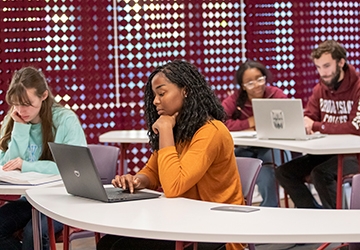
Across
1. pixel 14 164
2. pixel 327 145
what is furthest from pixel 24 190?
pixel 327 145

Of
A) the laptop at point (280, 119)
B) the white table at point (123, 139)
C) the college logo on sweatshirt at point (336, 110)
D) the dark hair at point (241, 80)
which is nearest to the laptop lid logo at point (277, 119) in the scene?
the laptop at point (280, 119)

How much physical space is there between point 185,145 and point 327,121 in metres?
2.53

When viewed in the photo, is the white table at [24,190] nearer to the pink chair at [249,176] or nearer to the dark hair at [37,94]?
the dark hair at [37,94]

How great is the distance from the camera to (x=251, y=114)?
581 cm

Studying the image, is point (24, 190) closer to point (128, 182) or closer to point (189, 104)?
point (128, 182)

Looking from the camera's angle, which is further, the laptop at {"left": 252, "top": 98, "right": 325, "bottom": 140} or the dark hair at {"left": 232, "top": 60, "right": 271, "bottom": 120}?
the dark hair at {"left": 232, "top": 60, "right": 271, "bottom": 120}

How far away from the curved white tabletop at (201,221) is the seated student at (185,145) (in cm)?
16

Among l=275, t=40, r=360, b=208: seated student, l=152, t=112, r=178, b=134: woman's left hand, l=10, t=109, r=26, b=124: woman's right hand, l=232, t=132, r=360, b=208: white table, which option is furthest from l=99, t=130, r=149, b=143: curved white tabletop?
l=152, t=112, r=178, b=134: woman's left hand

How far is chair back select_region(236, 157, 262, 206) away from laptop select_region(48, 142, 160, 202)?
2.15 ft

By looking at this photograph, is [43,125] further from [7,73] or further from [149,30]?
[149,30]

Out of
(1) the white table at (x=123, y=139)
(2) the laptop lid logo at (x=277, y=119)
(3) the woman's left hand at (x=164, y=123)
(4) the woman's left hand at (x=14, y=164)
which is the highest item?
(3) the woman's left hand at (x=164, y=123)

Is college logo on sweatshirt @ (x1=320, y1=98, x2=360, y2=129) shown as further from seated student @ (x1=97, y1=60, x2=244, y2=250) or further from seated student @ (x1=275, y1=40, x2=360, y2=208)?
seated student @ (x1=97, y1=60, x2=244, y2=250)

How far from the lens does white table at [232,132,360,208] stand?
13.9 feet

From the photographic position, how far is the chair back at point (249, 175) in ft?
11.2
